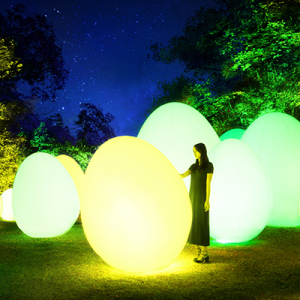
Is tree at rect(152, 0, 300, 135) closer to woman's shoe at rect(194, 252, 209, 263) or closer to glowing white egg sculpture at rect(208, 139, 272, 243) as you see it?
glowing white egg sculpture at rect(208, 139, 272, 243)

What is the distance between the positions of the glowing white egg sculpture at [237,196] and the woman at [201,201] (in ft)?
5.15

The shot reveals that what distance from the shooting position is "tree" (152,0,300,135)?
12211mm

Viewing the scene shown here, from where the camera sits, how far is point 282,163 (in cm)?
952

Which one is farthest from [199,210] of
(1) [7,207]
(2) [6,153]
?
(2) [6,153]

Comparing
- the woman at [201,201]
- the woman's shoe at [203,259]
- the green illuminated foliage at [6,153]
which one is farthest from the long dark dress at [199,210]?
the green illuminated foliage at [6,153]

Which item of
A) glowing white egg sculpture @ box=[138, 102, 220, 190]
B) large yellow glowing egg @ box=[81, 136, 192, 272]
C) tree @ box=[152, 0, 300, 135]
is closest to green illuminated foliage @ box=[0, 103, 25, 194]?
tree @ box=[152, 0, 300, 135]

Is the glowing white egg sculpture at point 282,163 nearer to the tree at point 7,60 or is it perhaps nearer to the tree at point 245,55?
the tree at point 245,55

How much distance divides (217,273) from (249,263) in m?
0.87

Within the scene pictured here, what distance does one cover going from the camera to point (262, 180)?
7578mm

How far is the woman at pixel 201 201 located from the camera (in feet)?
19.0

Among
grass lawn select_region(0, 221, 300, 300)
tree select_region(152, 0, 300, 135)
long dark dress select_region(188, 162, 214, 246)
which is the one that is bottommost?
grass lawn select_region(0, 221, 300, 300)

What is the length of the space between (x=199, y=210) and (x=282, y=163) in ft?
15.7

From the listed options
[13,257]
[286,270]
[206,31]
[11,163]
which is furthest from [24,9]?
[286,270]

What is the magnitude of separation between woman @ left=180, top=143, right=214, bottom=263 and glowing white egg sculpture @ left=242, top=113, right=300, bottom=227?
14.7 ft
